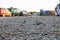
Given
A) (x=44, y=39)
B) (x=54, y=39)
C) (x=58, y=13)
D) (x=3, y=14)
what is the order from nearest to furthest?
(x=54, y=39) → (x=44, y=39) → (x=3, y=14) → (x=58, y=13)

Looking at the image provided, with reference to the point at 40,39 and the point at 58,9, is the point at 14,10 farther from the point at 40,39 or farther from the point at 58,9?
the point at 40,39

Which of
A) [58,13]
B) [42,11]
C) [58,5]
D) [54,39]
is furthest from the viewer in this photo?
[42,11]

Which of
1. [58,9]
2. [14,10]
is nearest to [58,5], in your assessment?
[58,9]

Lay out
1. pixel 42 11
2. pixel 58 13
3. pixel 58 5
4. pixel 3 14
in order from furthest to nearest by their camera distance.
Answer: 1. pixel 42 11
2. pixel 58 5
3. pixel 58 13
4. pixel 3 14

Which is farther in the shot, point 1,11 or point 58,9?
point 58,9

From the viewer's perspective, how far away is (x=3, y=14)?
2841cm

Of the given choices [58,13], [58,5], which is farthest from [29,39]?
[58,5]

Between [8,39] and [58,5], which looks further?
[58,5]

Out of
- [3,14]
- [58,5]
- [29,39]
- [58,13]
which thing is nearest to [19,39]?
[29,39]

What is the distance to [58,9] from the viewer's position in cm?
3406

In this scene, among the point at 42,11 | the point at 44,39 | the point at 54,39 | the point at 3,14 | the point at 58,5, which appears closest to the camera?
the point at 54,39

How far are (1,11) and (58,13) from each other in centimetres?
792

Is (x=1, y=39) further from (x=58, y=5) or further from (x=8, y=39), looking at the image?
(x=58, y=5)

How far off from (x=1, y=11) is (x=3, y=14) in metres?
0.41
